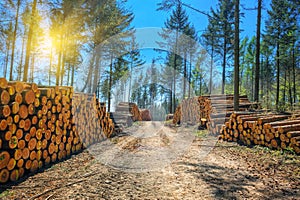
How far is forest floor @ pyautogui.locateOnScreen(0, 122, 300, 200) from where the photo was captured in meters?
2.97

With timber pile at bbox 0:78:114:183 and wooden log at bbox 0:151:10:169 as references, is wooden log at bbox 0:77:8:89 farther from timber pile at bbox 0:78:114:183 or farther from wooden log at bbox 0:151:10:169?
wooden log at bbox 0:151:10:169

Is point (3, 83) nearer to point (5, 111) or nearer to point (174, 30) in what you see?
point (5, 111)

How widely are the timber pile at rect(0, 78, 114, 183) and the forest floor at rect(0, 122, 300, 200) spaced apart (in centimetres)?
30

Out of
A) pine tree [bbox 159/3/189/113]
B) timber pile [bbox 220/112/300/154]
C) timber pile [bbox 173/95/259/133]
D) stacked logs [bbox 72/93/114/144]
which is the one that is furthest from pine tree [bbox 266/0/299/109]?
stacked logs [bbox 72/93/114/144]

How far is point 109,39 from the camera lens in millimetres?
15484

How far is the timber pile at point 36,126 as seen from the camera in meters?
3.33

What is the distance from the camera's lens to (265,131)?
234 inches

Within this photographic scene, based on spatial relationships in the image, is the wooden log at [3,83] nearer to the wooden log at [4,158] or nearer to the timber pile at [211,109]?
the wooden log at [4,158]

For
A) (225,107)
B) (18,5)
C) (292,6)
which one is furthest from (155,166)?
(292,6)

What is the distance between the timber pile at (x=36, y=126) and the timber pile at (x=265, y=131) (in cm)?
535

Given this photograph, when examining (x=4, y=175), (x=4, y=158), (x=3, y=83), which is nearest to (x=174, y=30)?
(x=3, y=83)

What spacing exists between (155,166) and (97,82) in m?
12.8

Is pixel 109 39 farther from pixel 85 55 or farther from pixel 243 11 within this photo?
pixel 243 11

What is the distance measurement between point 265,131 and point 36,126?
6124 millimetres
